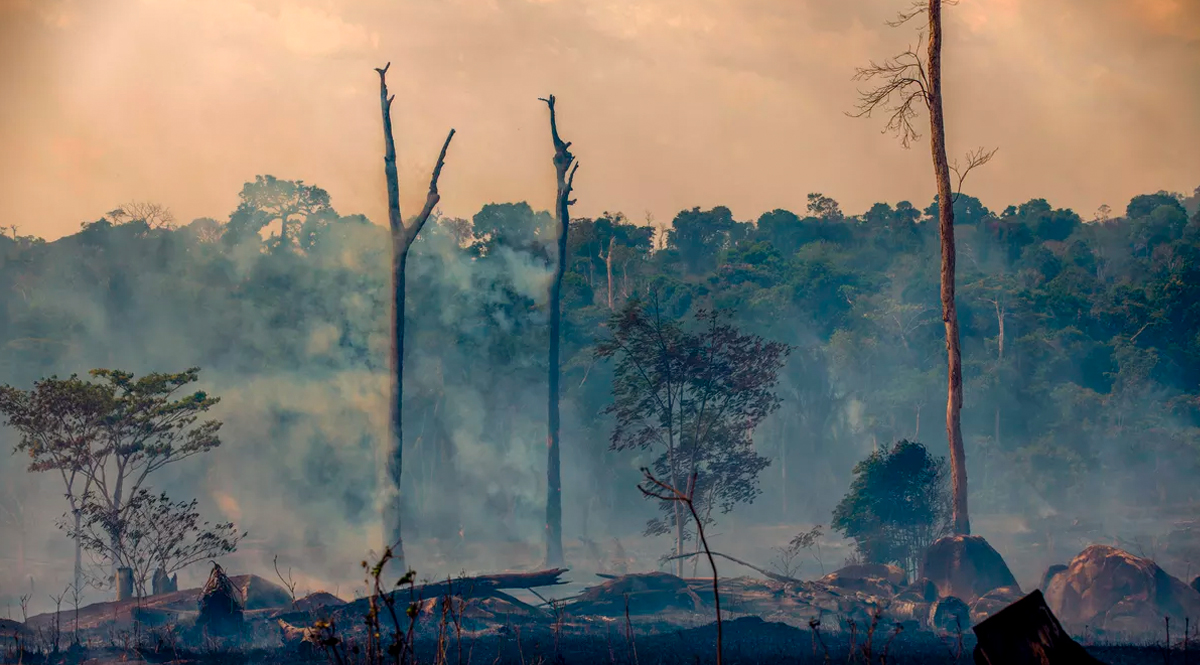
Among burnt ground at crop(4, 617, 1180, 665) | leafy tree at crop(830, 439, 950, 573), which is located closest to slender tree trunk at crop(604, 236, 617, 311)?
leafy tree at crop(830, 439, 950, 573)

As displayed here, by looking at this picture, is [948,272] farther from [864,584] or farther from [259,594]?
[259,594]

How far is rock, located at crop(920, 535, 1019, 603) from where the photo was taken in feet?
75.4

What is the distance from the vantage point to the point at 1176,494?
4659cm

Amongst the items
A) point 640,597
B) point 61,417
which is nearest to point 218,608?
point 640,597

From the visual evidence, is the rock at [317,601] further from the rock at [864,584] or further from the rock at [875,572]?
the rock at [875,572]

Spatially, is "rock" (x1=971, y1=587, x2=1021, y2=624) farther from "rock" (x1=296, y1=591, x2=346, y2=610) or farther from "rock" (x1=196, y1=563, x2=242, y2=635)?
"rock" (x1=196, y1=563, x2=242, y2=635)

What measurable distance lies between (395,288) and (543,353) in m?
16.8

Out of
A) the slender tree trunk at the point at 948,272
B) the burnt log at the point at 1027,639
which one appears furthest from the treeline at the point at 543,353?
the burnt log at the point at 1027,639

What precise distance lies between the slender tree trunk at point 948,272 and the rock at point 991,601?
11.5 ft

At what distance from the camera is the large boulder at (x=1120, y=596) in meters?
21.5

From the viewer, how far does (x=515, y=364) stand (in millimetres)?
48688

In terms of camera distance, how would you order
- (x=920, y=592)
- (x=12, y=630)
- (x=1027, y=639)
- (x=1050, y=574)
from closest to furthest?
(x=1027, y=639) → (x=12, y=630) → (x=920, y=592) → (x=1050, y=574)

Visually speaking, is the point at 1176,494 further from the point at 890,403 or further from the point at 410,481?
the point at 410,481

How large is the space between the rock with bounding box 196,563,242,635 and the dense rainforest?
22.7 meters
